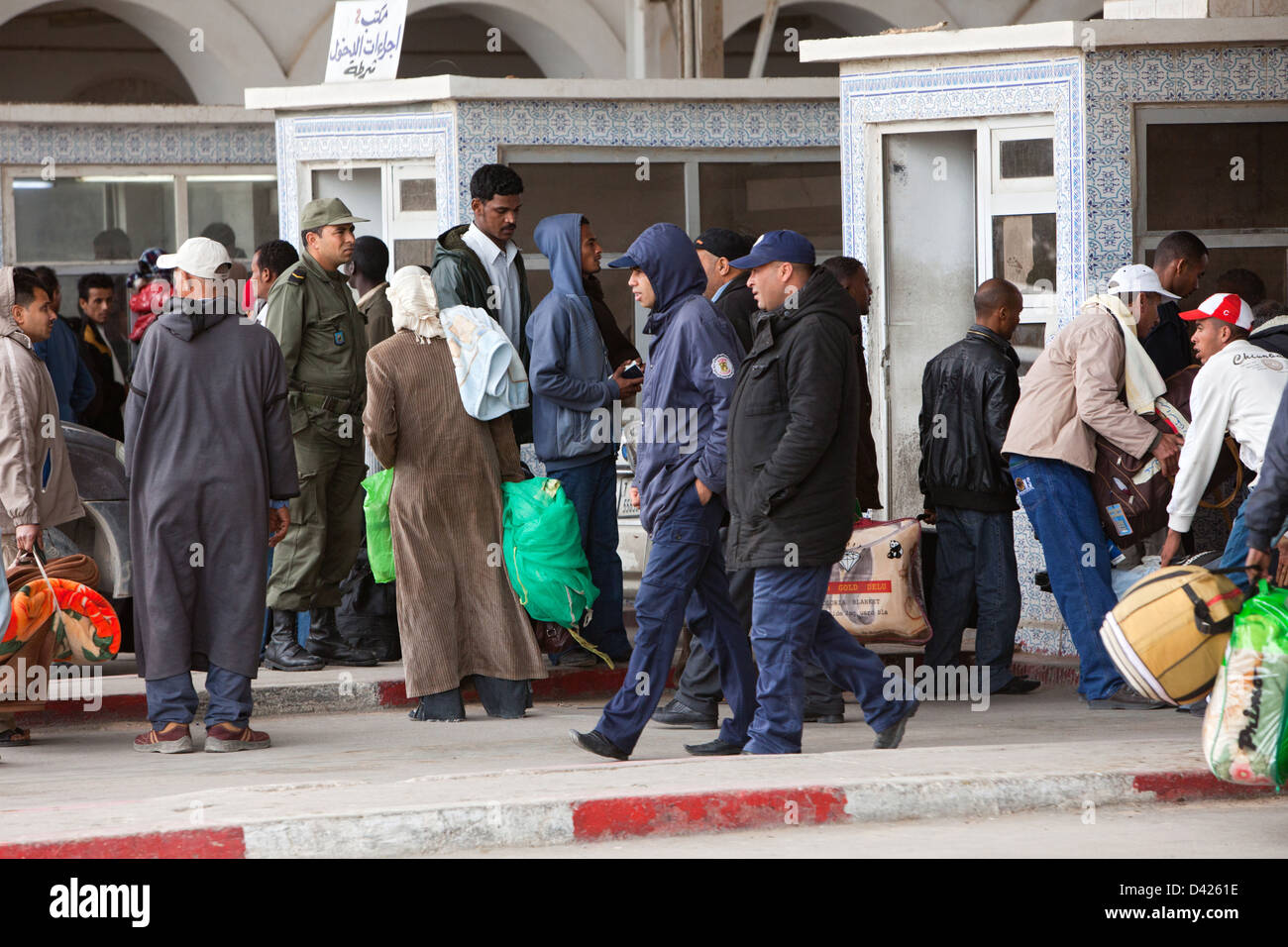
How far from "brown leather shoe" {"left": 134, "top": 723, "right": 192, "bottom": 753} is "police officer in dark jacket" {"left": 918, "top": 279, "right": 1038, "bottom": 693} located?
3.27 m

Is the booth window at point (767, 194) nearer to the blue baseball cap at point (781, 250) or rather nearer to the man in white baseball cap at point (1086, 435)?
the man in white baseball cap at point (1086, 435)

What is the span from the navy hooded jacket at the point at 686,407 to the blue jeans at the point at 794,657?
52cm

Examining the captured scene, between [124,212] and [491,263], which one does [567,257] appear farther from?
[124,212]

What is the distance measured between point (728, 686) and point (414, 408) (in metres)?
1.68

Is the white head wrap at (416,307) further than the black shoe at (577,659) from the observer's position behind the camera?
No

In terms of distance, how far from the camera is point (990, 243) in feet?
30.9

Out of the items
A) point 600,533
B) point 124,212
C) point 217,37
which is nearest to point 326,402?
point 600,533

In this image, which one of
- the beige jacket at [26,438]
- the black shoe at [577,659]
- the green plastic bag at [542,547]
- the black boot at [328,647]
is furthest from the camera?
the black boot at [328,647]

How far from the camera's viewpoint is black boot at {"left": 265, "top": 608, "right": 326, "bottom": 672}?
8.51 m

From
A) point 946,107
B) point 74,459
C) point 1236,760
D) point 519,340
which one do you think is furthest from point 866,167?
point 1236,760

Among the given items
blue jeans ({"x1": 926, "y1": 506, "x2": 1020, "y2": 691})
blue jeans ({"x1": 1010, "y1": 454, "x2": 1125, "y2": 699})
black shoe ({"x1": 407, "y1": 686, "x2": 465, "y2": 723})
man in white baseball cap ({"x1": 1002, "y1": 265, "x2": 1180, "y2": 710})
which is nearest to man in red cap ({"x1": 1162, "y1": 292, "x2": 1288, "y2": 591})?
man in white baseball cap ({"x1": 1002, "y1": 265, "x2": 1180, "y2": 710})

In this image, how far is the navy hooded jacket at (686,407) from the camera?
6.55 m

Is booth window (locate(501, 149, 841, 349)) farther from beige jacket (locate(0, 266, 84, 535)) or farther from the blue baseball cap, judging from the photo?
the blue baseball cap

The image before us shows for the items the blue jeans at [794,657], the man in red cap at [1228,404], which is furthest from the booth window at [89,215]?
the man in red cap at [1228,404]
